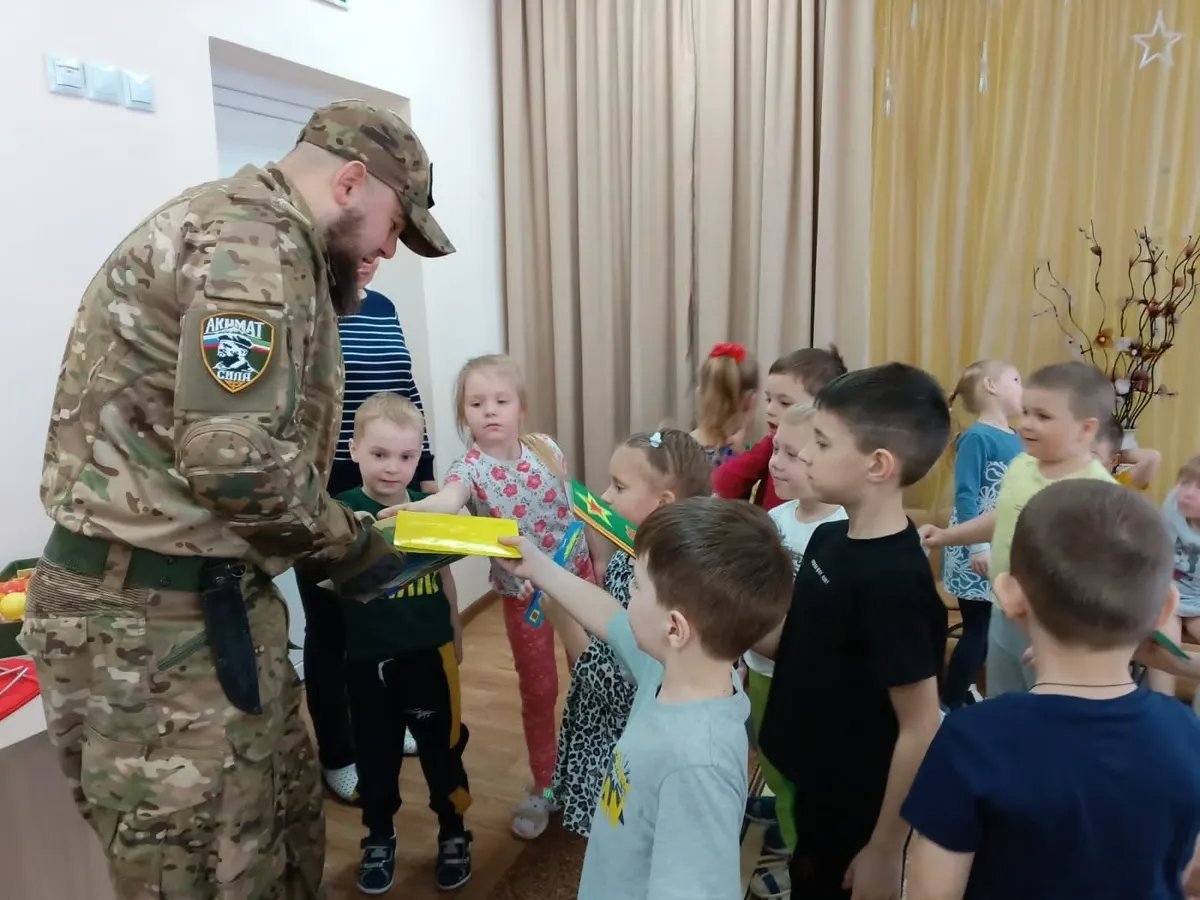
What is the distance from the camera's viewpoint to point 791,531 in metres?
1.83

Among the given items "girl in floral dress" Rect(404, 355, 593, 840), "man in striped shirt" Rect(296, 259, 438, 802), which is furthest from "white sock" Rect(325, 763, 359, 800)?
"girl in floral dress" Rect(404, 355, 593, 840)

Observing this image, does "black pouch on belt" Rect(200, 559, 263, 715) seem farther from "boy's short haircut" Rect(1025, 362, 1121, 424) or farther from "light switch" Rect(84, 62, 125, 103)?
"boy's short haircut" Rect(1025, 362, 1121, 424)

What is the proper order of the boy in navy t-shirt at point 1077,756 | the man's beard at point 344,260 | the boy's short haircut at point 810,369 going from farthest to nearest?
the boy's short haircut at point 810,369 < the man's beard at point 344,260 < the boy in navy t-shirt at point 1077,756

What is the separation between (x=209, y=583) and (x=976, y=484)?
2.10 meters

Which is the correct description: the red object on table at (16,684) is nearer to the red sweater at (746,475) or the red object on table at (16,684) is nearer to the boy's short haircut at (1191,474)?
the red sweater at (746,475)

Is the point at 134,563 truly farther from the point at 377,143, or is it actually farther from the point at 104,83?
the point at 104,83

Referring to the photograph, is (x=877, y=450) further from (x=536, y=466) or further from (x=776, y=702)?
(x=536, y=466)

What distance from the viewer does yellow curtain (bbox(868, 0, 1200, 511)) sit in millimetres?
2971

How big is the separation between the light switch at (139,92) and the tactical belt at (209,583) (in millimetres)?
1334

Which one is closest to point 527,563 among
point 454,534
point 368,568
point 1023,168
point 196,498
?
point 454,534

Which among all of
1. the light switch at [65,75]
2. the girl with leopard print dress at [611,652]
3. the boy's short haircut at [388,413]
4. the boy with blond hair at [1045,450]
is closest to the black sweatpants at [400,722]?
the girl with leopard print dress at [611,652]

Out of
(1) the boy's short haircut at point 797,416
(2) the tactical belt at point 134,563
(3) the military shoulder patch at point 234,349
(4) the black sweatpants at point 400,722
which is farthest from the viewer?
(4) the black sweatpants at point 400,722

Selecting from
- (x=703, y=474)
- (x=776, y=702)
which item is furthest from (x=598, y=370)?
(x=776, y=702)

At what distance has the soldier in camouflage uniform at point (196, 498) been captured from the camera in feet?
3.44
